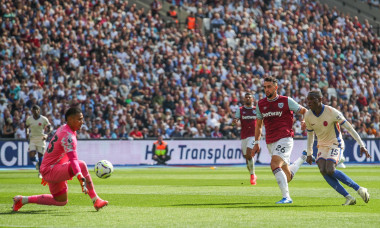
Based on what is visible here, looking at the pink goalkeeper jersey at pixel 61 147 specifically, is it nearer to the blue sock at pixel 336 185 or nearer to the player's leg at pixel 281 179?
the player's leg at pixel 281 179

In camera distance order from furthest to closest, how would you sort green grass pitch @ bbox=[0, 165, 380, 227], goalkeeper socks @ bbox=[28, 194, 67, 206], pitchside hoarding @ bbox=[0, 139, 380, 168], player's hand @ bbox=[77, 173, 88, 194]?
pitchside hoarding @ bbox=[0, 139, 380, 168] < goalkeeper socks @ bbox=[28, 194, 67, 206] < player's hand @ bbox=[77, 173, 88, 194] < green grass pitch @ bbox=[0, 165, 380, 227]

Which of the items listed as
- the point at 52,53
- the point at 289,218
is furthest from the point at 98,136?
the point at 289,218

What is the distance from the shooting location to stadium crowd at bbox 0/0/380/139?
31578 millimetres

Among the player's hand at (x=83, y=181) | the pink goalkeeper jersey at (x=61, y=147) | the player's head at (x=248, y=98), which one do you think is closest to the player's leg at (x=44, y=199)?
the pink goalkeeper jersey at (x=61, y=147)

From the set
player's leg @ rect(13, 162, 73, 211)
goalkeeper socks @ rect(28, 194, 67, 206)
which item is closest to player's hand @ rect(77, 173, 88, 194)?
player's leg @ rect(13, 162, 73, 211)

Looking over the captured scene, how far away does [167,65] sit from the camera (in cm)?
3566

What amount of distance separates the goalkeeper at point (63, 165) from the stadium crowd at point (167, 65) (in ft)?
61.0

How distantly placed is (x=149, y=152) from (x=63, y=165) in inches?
859

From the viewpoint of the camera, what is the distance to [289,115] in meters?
14.0

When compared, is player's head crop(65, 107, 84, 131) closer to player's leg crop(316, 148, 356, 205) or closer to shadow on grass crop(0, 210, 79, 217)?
shadow on grass crop(0, 210, 79, 217)

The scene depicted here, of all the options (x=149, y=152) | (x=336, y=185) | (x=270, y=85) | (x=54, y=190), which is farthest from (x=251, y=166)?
(x=149, y=152)

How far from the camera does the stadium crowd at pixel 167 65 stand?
31578 millimetres

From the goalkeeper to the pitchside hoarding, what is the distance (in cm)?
1898

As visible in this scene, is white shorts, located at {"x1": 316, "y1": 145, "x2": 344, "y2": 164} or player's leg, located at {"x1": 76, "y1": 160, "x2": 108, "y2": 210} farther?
white shorts, located at {"x1": 316, "y1": 145, "x2": 344, "y2": 164}
